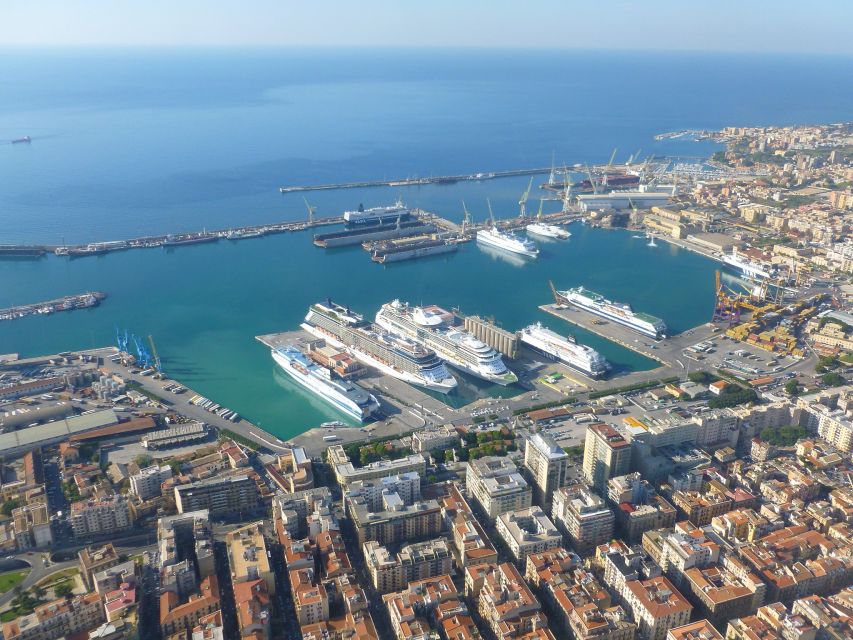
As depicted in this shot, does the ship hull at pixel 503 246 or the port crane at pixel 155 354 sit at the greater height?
the ship hull at pixel 503 246

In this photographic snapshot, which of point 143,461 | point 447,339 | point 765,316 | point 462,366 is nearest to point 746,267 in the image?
point 765,316

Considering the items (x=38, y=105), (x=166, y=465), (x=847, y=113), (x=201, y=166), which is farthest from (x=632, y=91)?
(x=166, y=465)

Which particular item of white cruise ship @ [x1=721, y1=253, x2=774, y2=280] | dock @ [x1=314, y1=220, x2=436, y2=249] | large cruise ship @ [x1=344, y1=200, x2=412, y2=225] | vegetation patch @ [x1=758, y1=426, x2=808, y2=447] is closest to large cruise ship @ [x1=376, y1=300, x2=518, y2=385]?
vegetation patch @ [x1=758, y1=426, x2=808, y2=447]

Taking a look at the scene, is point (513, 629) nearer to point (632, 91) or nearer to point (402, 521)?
point (402, 521)

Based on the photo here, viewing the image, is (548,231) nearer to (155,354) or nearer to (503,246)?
(503,246)

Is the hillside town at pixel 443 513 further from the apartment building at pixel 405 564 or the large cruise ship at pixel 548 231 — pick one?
the large cruise ship at pixel 548 231

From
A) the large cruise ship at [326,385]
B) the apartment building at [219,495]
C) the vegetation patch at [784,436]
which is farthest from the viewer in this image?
the large cruise ship at [326,385]

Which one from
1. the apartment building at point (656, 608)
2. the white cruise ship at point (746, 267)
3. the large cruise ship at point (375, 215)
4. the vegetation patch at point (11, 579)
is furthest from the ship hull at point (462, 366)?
the white cruise ship at point (746, 267)
